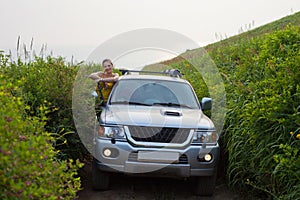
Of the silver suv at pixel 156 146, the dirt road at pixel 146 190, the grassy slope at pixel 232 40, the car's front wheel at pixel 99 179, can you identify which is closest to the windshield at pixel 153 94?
the silver suv at pixel 156 146

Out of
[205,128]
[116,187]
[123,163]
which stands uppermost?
[205,128]

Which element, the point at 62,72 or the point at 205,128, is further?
the point at 62,72

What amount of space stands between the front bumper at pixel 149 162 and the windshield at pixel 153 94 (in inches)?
43.9

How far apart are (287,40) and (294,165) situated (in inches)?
157

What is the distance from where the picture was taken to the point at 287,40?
822 cm

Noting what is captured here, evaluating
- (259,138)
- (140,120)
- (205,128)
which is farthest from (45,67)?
(259,138)

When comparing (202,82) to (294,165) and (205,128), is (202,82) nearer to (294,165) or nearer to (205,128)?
(205,128)

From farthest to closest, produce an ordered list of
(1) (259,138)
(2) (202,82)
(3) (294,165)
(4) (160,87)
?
(2) (202,82) → (4) (160,87) → (1) (259,138) → (3) (294,165)

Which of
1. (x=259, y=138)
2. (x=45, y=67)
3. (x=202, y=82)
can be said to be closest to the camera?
(x=259, y=138)

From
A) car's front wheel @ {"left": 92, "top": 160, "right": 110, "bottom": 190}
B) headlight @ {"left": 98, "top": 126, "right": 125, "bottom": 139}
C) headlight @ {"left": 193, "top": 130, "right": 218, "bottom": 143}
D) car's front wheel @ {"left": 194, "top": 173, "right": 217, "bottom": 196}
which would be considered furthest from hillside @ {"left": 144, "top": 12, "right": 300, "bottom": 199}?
car's front wheel @ {"left": 92, "top": 160, "right": 110, "bottom": 190}

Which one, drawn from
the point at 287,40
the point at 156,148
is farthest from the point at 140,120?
the point at 287,40

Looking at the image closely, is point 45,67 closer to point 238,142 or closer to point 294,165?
point 238,142

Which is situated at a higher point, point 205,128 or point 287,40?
point 287,40

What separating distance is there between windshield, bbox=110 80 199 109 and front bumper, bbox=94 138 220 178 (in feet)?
3.65
